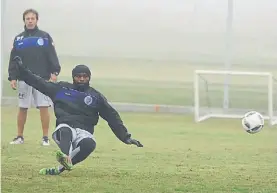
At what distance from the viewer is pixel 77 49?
1745 cm

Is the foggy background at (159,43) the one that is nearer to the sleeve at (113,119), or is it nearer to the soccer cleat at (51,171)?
the sleeve at (113,119)

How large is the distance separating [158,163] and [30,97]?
2369 mm

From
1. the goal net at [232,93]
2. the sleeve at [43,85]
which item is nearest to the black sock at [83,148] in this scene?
the sleeve at [43,85]

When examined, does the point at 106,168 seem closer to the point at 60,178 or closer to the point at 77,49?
the point at 60,178

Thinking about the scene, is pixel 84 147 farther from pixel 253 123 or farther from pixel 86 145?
pixel 253 123

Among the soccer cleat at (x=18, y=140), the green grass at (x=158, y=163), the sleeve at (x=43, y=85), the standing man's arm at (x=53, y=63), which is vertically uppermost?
the standing man's arm at (x=53, y=63)

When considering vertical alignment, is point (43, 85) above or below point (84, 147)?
above

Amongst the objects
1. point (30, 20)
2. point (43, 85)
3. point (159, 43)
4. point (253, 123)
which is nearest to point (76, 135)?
point (43, 85)

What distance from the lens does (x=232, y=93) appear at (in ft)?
55.1

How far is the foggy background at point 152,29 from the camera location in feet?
55.1

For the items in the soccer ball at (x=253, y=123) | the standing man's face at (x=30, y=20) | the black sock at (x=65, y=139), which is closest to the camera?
the black sock at (x=65, y=139)

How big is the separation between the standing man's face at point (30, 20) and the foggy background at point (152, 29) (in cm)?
663

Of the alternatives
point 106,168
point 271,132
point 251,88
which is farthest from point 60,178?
point 251,88

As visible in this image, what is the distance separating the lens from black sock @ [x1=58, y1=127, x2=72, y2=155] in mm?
7793
